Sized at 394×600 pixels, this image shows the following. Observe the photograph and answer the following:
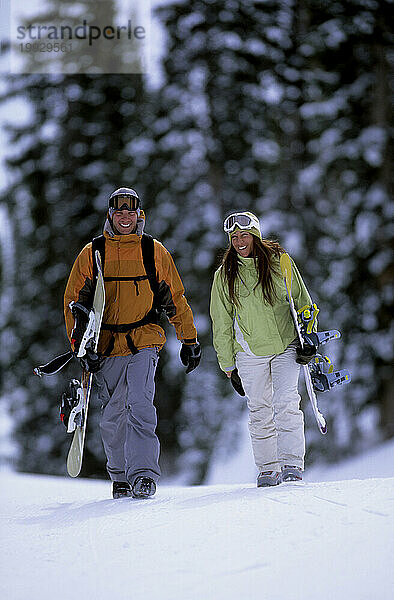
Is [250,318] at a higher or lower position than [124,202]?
lower

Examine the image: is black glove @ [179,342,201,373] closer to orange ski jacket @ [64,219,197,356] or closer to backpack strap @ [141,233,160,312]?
orange ski jacket @ [64,219,197,356]

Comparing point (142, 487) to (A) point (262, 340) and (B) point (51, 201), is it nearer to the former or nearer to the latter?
(A) point (262, 340)

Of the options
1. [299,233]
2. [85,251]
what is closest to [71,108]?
[299,233]

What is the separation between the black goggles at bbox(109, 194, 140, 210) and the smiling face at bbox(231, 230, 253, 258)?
525mm

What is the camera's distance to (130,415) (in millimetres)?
3299

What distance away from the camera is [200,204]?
947 centimetres

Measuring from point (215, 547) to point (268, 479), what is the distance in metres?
1.18

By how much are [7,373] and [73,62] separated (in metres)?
4.52

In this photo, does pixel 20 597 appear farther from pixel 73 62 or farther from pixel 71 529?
pixel 73 62

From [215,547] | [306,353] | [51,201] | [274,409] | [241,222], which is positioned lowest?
[215,547]

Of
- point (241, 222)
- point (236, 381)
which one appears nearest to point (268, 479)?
point (236, 381)

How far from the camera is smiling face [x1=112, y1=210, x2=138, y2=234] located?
134 inches

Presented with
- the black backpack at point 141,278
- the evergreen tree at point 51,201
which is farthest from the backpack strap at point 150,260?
the evergreen tree at point 51,201

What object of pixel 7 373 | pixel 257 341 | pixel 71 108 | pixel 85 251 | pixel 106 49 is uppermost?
pixel 106 49
